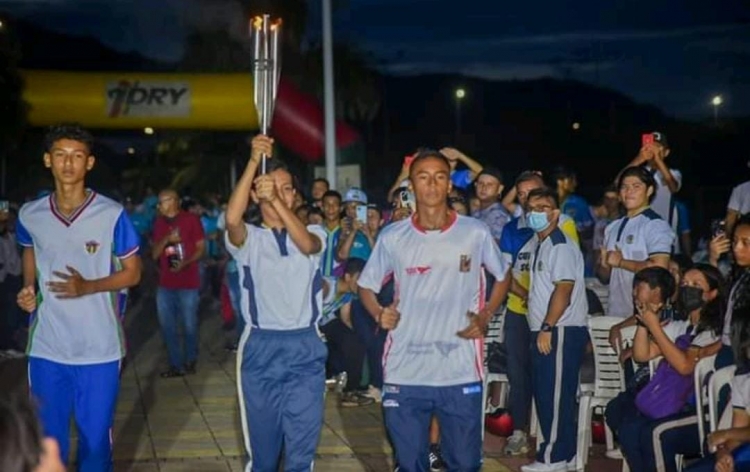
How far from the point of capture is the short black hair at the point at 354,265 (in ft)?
39.5

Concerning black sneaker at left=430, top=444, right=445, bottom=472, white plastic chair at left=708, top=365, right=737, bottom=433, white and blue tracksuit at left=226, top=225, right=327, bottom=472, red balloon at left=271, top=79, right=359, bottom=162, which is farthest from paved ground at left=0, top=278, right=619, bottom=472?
red balloon at left=271, top=79, right=359, bottom=162

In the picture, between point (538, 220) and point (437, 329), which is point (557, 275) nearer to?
point (538, 220)

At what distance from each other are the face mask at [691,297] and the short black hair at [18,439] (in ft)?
18.8

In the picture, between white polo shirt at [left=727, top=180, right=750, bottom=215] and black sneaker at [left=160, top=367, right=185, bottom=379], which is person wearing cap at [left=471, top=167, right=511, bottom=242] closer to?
white polo shirt at [left=727, top=180, right=750, bottom=215]

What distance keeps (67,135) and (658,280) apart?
3463mm

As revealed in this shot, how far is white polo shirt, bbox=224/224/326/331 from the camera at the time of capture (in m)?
7.04

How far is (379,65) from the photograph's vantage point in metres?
34.3

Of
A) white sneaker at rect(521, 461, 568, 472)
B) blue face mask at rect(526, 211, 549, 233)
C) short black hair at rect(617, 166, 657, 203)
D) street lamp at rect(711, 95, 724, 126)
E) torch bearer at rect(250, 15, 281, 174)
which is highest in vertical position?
street lamp at rect(711, 95, 724, 126)

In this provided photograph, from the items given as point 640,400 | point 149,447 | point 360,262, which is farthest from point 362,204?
point 640,400

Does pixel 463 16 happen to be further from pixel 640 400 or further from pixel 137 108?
pixel 640 400

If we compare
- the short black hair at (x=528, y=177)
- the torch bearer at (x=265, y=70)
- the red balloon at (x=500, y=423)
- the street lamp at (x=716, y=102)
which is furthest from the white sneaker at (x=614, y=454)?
the street lamp at (x=716, y=102)

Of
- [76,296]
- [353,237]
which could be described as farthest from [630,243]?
[76,296]

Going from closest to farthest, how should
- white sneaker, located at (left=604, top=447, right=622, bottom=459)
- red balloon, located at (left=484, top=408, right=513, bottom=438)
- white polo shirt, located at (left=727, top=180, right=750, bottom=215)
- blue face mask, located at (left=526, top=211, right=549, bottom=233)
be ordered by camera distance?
1. blue face mask, located at (left=526, top=211, right=549, bottom=233)
2. white sneaker, located at (left=604, top=447, right=622, bottom=459)
3. red balloon, located at (left=484, top=408, right=513, bottom=438)
4. white polo shirt, located at (left=727, top=180, right=750, bottom=215)

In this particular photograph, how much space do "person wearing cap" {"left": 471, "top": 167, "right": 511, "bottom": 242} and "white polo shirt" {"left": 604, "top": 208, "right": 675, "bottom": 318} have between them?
4.32 feet
